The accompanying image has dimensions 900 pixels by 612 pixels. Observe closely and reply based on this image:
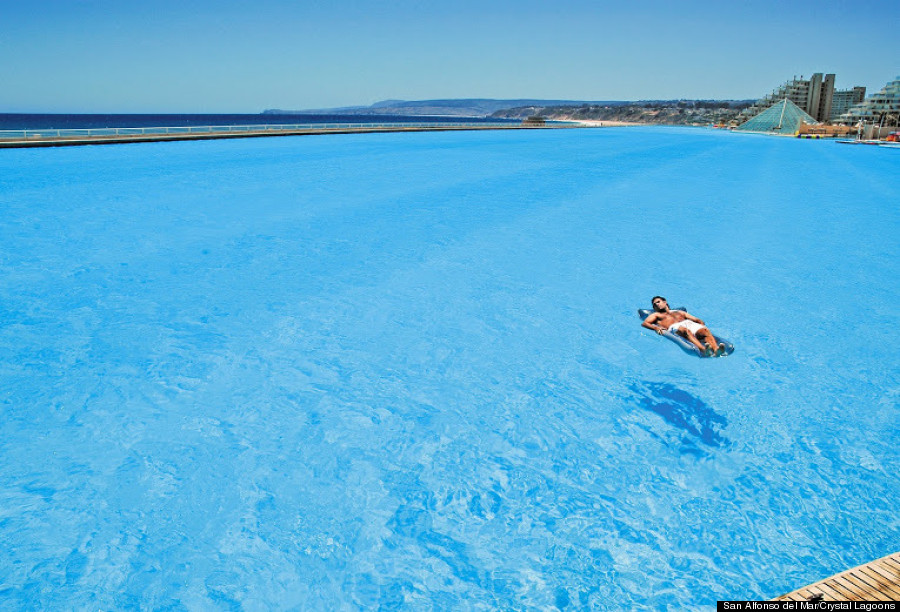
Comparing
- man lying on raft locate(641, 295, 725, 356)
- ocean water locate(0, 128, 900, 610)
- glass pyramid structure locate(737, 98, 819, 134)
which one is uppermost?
glass pyramid structure locate(737, 98, 819, 134)

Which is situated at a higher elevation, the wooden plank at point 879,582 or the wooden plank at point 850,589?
the wooden plank at point 850,589

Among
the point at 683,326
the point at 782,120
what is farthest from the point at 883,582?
the point at 782,120

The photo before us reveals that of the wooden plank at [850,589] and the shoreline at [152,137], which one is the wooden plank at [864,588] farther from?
the shoreline at [152,137]

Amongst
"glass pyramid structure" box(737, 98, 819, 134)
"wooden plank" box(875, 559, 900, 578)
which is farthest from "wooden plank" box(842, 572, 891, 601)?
"glass pyramid structure" box(737, 98, 819, 134)

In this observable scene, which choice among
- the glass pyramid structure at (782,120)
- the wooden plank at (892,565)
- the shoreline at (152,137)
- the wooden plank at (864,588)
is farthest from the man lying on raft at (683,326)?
the glass pyramid structure at (782,120)

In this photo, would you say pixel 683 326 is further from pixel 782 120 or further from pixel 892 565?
pixel 782 120

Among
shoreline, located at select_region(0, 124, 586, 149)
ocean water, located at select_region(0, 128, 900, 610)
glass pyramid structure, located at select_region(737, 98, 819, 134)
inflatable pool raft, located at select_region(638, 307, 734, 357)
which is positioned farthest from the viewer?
glass pyramid structure, located at select_region(737, 98, 819, 134)

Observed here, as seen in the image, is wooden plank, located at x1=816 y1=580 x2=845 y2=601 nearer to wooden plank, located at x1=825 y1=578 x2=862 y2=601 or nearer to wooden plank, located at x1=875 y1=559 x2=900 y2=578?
wooden plank, located at x1=825 y1=578 x2=862 y2=601
